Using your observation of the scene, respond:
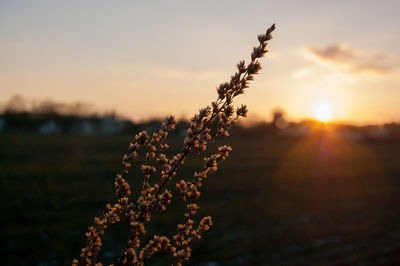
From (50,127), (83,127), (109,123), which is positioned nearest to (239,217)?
(50,127)

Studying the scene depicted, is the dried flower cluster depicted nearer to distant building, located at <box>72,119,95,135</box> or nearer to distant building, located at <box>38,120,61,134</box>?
distant building, located at <box>38,120,61,134</box>

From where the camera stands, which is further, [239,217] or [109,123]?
[109,123]

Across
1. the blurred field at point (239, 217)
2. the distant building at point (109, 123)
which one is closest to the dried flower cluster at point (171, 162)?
the blurred field at point (239, 217)

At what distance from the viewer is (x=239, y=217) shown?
47.5 feet

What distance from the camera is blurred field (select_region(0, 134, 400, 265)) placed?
33.9ft

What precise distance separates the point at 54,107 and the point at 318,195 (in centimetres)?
7572

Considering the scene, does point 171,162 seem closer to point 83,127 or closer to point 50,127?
point 50,127

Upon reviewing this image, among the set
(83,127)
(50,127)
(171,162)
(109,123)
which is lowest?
(171,162)

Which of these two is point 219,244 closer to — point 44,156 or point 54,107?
point 44,156

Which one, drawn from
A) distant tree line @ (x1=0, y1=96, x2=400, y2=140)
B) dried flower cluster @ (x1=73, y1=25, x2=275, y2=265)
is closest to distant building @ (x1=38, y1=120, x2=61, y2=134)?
distant tree line @ (x1=0, y1=96, x2=400, y2=140)

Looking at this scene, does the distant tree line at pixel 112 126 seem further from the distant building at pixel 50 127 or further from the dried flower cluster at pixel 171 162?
the dried flower cluster at pixel 171 162

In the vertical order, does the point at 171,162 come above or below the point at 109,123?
below

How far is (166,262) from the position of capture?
31.6ft

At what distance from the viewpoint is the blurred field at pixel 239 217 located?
10.3 m
